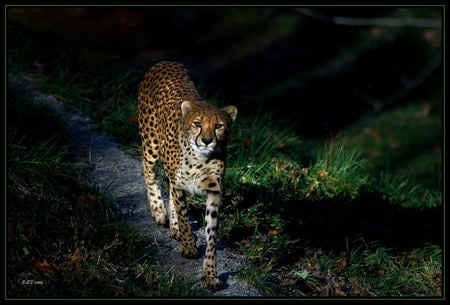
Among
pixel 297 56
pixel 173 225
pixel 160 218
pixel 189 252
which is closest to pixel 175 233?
pixel 173 225

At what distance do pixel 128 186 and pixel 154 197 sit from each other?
53 cm

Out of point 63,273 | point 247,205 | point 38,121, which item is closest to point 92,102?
point 38,121

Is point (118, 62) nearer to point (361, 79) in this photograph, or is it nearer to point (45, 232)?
point (45, 232)

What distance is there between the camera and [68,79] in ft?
27.6

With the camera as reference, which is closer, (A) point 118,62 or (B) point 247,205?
(B) point 247,205

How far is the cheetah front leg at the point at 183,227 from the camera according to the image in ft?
18.1

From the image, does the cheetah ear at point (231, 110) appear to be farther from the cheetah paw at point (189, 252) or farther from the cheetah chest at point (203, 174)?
the cheetah paw at point (189, 252)

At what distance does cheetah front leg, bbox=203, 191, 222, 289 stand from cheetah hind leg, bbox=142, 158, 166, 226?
838mm

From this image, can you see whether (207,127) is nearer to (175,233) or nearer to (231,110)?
(231,110)

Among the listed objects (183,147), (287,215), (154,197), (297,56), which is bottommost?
(297,56)

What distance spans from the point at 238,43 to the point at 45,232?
11.7 meters

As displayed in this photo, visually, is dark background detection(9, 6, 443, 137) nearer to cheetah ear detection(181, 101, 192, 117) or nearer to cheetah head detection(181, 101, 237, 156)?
cheetah ear detection(181, 101, 192, 117)

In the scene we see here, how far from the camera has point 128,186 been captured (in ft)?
21.6

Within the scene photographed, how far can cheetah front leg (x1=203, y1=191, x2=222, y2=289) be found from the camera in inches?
204
